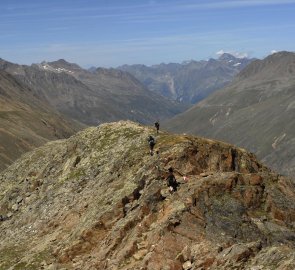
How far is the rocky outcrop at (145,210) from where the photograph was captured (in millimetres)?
40231

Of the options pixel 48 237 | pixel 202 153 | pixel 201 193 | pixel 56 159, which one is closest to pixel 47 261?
pixel 48 237

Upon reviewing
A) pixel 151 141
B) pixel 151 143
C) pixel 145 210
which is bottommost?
pixel 145 210

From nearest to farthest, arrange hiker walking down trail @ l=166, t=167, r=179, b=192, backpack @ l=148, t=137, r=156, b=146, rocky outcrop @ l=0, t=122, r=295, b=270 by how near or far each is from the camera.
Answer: rocky outcrop @ l=0, t=122, r=295, b=270, hiker walking down trail @ l=166, t=167, r=179, b=192, backpack @ l=148, t=137, r=156, b=146

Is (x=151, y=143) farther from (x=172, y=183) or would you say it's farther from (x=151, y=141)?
(x=172, y=183)

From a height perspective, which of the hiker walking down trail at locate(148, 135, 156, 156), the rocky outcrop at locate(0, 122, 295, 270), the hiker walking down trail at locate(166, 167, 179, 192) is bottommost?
the rocky outcrop at locate(0, 122, 295, 270)

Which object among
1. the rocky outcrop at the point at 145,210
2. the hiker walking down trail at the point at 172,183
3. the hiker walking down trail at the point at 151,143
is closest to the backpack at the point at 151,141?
the hiker walking down trail at the point at 151,143

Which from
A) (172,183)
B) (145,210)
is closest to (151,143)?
(172,183)

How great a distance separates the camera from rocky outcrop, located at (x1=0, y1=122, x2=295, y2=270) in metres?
40.2

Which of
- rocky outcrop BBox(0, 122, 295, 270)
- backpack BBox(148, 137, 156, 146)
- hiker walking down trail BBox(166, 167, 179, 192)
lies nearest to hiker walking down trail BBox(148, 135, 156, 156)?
backpack BBox(148, 137, 156, 146)

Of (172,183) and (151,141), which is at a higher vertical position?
(151,141)

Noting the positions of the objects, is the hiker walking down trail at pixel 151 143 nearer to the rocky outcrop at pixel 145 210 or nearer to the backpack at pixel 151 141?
the backpack at pixel 151 141

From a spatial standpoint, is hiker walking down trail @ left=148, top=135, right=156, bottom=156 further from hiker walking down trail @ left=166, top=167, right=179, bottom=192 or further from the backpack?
hiker walking down trail @ left=166, top=167, right=179, bottom=192

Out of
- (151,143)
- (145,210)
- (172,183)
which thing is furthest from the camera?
(151,143)

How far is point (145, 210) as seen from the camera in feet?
153
